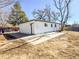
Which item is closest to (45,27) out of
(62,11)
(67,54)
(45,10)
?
(62,11)

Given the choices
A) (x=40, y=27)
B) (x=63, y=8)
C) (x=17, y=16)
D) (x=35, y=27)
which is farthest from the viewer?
(x=17, y=16)

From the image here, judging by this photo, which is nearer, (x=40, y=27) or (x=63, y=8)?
(x=40, y=27)

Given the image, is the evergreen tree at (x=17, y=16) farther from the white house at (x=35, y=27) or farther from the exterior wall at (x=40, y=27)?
the exterior wall at (x=40, y=27)

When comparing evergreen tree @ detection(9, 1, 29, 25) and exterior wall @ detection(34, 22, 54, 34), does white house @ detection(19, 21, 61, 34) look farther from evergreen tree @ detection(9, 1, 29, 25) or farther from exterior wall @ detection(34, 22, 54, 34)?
evergreen tree @ detection(9, 1, 29, 25)

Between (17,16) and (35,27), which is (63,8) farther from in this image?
(17,16)

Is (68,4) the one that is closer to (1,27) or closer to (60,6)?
(60,6)

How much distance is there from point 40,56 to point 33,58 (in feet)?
1.76

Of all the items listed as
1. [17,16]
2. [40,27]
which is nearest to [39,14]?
[17,16]

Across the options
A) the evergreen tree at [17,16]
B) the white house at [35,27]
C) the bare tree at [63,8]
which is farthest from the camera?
the evergreen tree at [17,16]

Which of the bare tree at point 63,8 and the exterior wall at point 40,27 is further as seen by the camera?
the bare tree at point 63,8

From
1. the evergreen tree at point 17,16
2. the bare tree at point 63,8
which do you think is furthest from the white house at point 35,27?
the evergreen tree at point 17,16

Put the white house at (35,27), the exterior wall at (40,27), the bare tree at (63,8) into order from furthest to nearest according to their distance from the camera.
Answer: the bare tree at (63,8), the exterior wall at (40,27), the white house at (35,27)

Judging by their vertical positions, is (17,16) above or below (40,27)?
above

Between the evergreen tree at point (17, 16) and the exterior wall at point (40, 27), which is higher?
the evergreen tree at point (17, 16)
